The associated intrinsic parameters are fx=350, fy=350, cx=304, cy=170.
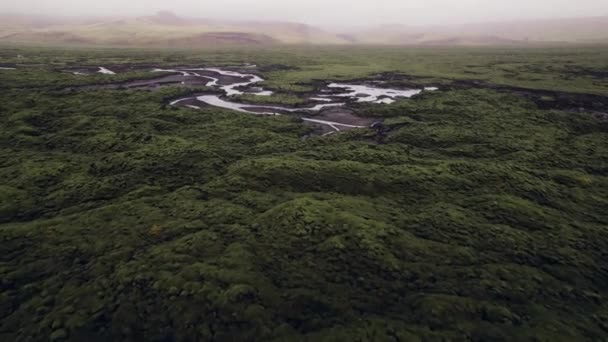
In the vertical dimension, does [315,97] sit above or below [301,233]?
above

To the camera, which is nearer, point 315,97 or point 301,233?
point 301,233

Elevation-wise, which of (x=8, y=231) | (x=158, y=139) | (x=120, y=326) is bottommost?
(x=120, y=326)

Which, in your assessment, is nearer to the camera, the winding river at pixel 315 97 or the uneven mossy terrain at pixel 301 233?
the uneven mossy terrain at pixel 301 233

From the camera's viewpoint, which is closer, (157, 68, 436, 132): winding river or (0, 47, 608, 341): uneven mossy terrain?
(0, 47, 608, 341): uneven mossy terrain

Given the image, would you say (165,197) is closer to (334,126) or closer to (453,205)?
(453,205)

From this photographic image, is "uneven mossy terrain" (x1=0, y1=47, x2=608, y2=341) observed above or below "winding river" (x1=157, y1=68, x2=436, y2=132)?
below

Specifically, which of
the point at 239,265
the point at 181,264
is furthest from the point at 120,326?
the point at 239,265

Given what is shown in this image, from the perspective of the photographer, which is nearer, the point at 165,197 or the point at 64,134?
the point at 165,197

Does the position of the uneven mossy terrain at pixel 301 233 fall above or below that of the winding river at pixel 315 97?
below
